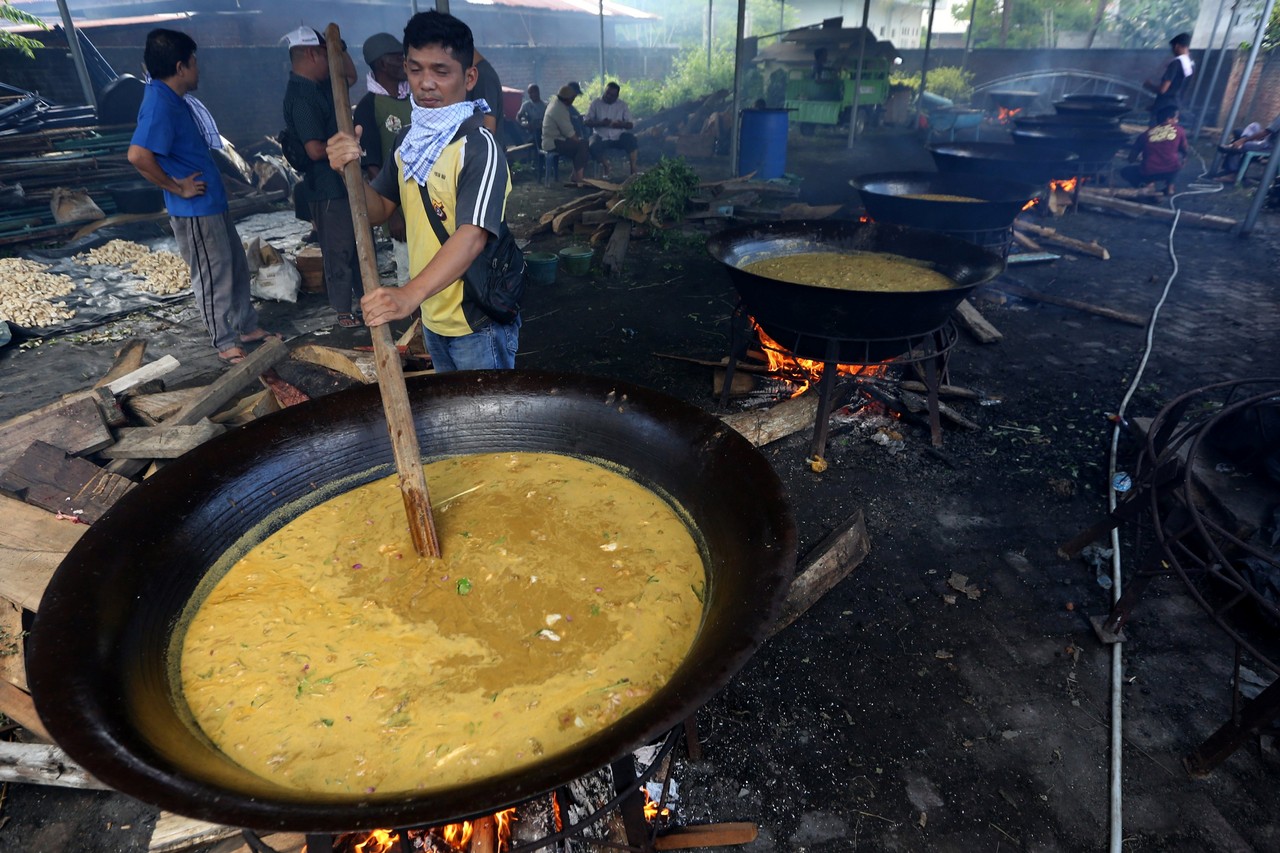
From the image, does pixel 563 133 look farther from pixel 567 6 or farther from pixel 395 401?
pixel 567 6

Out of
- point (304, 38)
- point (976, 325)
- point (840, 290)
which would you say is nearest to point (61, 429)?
point (304, 38)

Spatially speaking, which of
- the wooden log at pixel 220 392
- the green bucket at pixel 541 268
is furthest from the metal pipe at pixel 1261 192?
the wooden log at pixel 220 392

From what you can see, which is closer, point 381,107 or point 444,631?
point 444,631

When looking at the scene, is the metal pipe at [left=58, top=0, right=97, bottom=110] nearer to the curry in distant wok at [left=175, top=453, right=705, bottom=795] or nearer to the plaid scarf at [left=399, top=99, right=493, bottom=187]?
the plaid scarf at [left=399, top=99, right=493, bottom=187]

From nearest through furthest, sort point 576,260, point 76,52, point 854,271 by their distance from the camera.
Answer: point 854,271 → point 576,260 → point 76,52

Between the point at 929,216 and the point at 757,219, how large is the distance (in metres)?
4.89

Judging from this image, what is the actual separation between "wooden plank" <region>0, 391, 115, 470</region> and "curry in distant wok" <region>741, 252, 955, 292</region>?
446 cm

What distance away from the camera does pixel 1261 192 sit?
9.84 metres

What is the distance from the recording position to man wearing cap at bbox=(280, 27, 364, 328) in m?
5.88

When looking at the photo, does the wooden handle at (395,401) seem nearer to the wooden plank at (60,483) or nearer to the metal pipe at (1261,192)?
the wooden plank at (60,483)

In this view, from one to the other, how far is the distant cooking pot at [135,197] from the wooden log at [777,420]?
10903mm

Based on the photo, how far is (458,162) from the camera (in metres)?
2.95

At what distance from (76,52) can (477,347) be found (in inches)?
515

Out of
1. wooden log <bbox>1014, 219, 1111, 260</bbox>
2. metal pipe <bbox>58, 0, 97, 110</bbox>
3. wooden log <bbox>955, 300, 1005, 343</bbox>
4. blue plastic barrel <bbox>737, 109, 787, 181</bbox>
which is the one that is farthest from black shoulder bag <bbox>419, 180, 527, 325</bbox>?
metal pipe <bbox>58, 0, 97, 110</bbox>
